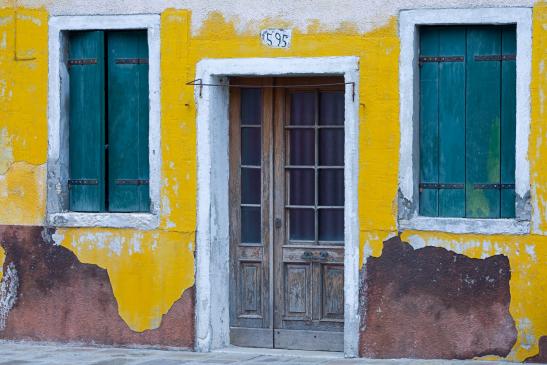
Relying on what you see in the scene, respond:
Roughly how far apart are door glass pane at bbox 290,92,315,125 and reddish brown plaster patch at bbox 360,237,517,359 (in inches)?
53.9

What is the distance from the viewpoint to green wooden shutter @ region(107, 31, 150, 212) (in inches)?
440

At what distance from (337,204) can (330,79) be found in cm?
107

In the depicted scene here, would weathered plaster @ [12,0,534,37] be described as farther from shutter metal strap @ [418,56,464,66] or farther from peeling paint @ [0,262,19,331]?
peeling paint @ [0,262,19,331]

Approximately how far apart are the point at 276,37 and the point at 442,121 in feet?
5.09

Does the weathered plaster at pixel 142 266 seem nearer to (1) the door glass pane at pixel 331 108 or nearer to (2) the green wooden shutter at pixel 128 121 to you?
(2) the green wooden shutter at pixel 128 121

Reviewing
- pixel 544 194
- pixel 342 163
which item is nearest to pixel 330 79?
pixel 342 163

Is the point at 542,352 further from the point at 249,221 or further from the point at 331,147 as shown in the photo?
the point at 249,221

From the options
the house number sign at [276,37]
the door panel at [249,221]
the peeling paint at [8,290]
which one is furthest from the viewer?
the peeling paint at [8,290]

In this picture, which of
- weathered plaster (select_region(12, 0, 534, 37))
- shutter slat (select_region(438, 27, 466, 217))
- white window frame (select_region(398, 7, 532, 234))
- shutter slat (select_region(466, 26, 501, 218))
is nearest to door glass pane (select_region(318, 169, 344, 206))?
white window frame (select_region(398, 7, 532, 234))

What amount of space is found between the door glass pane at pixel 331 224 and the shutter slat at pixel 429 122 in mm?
791

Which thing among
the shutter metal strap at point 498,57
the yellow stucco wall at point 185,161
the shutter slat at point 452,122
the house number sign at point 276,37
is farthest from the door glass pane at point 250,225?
the shutter metal strap at point 498,57

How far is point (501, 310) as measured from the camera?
1009 cm

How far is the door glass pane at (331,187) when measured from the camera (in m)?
10.9

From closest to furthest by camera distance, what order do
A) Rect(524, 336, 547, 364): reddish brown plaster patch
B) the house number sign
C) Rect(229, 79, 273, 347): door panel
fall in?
Rect(524, 336, 547, 364): reddish brown plaster patch
the house number sign
Rect(229, 79, 273, 347): door panel
